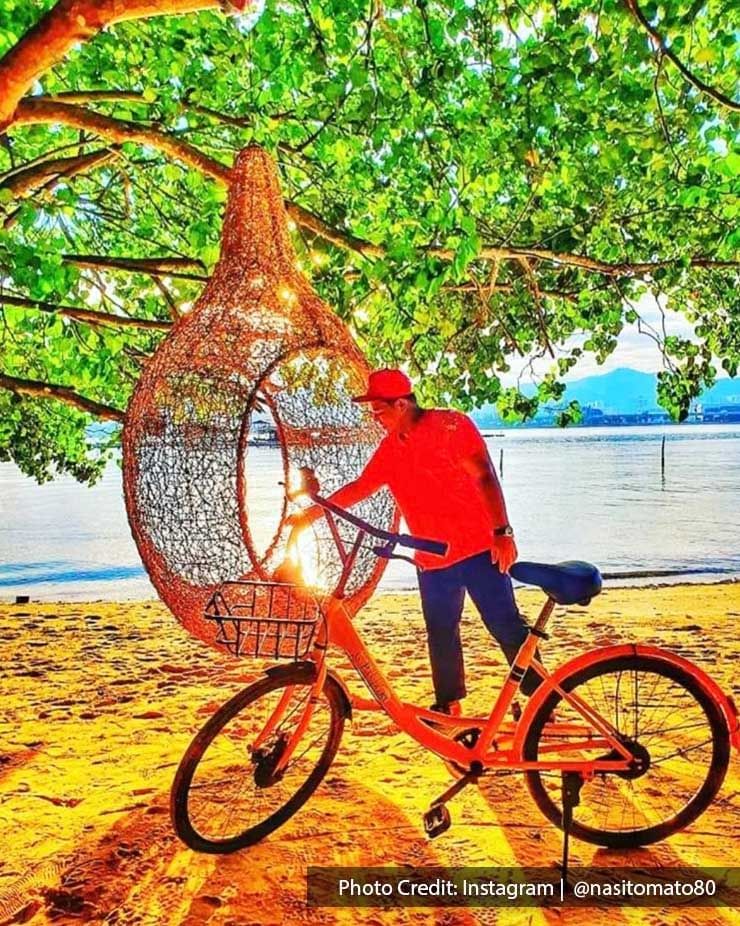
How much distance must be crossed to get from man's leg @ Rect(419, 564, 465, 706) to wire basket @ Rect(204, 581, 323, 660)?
1.85 ft

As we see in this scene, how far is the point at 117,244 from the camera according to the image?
29.5 ft

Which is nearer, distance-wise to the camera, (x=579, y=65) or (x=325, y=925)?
(x=325, y=925)

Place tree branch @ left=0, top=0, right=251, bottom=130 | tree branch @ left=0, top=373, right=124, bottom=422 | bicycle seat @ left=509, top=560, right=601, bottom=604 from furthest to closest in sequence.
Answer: tree branch @ left=0, top=373, right=124, bottom=422 → bicycle seat @ left=509, top=560, right=601, bottom=604 → tree branch @ left=0, top=0, right=251, bottom=130

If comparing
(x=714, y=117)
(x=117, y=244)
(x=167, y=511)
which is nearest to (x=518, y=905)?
(x=167, y=511)

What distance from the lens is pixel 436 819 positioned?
385 cm

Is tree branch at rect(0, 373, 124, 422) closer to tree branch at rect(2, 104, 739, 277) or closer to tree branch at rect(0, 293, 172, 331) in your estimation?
tree branch at rect(0, 293, 172, 331)

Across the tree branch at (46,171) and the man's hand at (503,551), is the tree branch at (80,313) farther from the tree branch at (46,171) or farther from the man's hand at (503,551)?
the man's hand at (503,551)

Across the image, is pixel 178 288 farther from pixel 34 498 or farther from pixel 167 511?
pixel 34 498

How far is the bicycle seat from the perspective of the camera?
3.48 m

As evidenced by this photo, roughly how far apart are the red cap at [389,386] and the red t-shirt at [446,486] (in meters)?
0.17

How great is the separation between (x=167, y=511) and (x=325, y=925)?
2122mm

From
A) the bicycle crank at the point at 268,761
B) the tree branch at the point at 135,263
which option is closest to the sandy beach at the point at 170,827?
the bicycle crank at the point at 268,761

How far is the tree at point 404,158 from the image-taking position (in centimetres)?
445

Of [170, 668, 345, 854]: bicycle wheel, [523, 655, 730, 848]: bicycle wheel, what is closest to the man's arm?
[523, 655, 730, 848]: bicycle wheel
